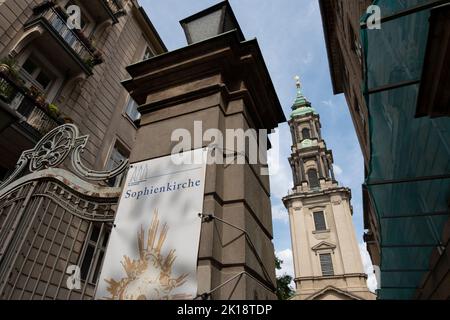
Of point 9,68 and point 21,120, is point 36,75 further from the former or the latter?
point 21,120

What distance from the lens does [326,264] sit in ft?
122

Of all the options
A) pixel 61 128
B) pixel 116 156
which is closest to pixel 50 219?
pixel 61 128

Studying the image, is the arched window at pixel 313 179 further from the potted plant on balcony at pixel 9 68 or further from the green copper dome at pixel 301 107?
the potted plant on balcony at pixel 9 68

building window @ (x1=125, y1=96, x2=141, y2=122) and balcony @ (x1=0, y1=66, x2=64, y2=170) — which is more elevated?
building window @ (x1=125, y1=96, x2=141, y2=122)

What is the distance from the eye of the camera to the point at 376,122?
3957 mm

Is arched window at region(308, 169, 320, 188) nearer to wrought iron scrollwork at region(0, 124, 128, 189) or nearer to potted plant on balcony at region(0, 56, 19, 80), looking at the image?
potted plant on balcony at region(0, 56, 19, 80)

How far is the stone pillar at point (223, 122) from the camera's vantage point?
2.45m

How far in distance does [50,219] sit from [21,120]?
6398 mm

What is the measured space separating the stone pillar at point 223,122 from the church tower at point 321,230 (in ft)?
117

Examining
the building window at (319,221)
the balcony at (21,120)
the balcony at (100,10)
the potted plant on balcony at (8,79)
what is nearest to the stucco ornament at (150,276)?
the balcony at (21,120)

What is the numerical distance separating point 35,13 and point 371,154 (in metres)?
12.0

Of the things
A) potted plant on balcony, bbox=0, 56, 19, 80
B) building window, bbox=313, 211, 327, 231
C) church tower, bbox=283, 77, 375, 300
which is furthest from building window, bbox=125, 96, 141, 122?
building window, bbox=313, 211, 327, 231

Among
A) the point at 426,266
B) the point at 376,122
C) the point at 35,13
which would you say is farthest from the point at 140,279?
the point at 35,13

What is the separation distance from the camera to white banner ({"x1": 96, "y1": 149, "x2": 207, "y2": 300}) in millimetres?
2387
